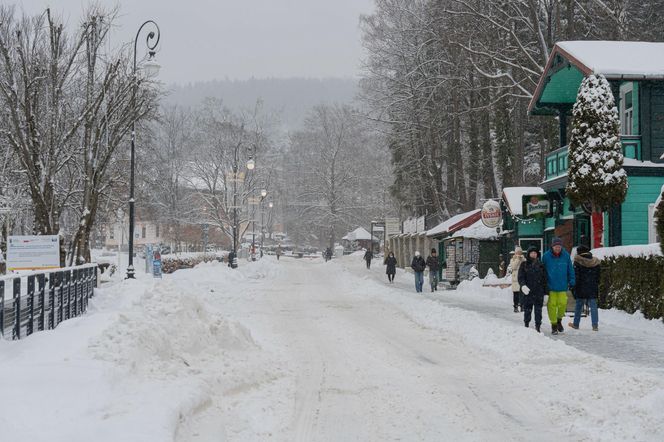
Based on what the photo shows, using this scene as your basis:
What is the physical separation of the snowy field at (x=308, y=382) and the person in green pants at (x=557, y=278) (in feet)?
1.66

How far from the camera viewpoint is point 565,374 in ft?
31.9

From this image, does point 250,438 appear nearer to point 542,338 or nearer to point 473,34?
point 542,338

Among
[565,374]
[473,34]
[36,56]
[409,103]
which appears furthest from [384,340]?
Answer: [409,103]

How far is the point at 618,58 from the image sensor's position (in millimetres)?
24422

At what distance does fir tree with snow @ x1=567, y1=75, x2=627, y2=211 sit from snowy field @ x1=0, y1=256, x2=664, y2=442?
7899 millimetres

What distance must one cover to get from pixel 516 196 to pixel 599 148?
9698 millimetres

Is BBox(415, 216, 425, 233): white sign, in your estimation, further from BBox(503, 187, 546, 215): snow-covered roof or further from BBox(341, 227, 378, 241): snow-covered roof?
BBox(341, 227, 378, 241): snow-covered roof

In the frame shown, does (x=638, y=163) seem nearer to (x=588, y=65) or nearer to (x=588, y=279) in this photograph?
(x=588, y=65)

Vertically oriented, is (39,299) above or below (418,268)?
above

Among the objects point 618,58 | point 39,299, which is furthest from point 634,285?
point 39,299

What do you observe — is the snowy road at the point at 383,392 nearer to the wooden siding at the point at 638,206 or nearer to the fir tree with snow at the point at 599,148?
the fir tree with snow at the point at 599,148

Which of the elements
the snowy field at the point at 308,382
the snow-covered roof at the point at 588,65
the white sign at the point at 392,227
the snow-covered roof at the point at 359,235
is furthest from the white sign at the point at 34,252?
the snow-covered roof at the point at 359,235

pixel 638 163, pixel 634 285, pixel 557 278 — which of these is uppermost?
pixel 638 163

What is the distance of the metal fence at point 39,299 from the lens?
10.1m
